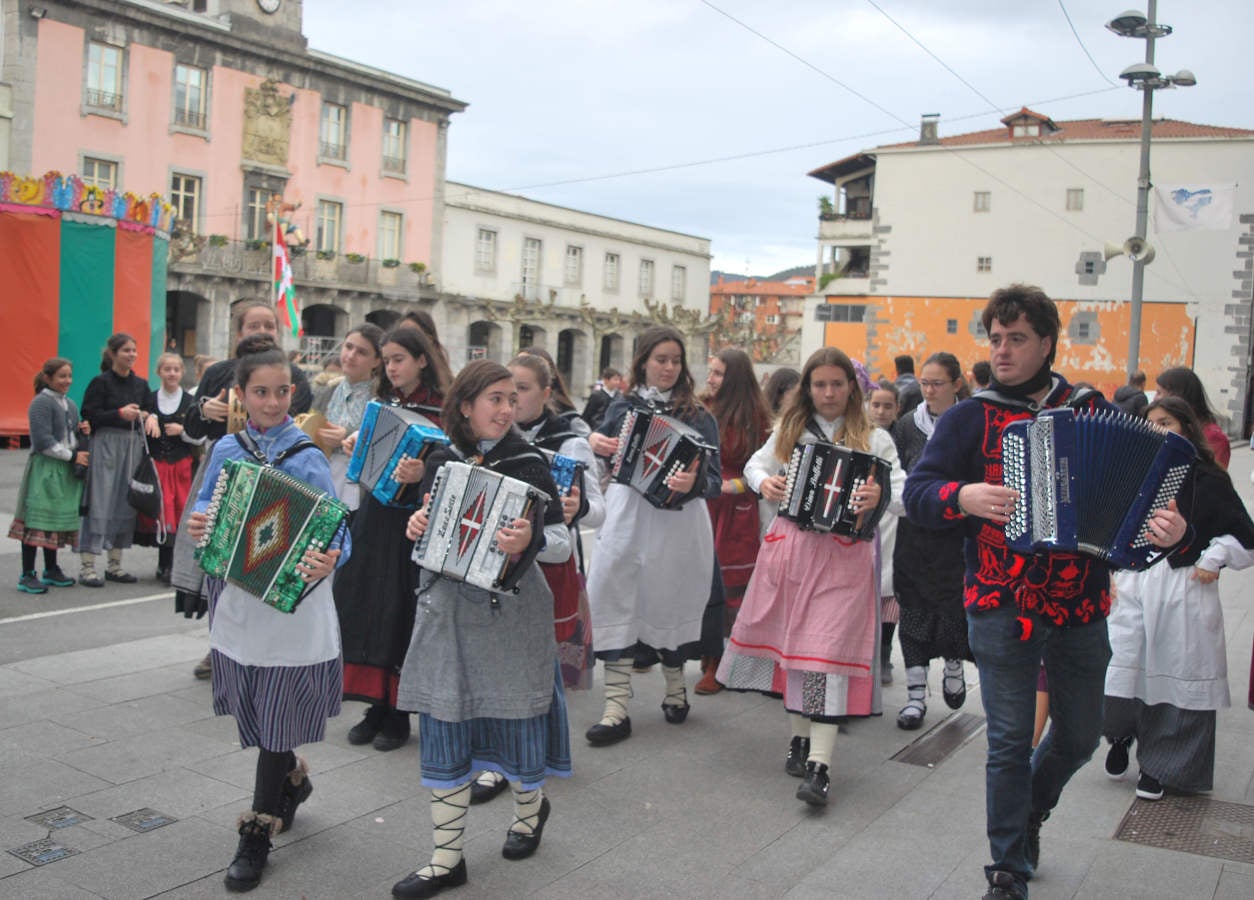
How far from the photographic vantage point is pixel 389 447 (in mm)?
4801

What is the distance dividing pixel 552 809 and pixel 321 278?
40334mm

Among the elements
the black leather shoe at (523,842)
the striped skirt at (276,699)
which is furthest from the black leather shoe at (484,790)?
the striped skirt at (276,699)

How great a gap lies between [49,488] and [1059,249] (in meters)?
43.7

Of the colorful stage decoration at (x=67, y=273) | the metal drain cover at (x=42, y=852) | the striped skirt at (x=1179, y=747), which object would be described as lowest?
the metal drain cover at (x=42, y=852)

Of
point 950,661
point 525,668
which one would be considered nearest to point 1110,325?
point 950,661

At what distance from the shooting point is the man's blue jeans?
3945mm

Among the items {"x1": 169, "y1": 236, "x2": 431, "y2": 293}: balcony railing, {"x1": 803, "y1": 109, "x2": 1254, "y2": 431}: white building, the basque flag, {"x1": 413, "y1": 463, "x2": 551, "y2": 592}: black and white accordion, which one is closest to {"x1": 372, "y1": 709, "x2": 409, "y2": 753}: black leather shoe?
{"x1": 413, "y1": 463, "x2": 551, "y2": 592}: black and white accordion

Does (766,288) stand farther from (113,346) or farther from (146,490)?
(146,490)

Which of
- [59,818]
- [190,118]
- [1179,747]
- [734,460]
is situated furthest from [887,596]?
[190,118]

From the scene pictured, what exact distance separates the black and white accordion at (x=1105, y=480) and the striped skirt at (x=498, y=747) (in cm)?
189

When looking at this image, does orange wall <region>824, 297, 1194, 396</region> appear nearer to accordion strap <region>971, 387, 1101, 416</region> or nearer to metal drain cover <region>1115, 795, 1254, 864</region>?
metal drain cover <region>1115, 795, 1254, 864</region>

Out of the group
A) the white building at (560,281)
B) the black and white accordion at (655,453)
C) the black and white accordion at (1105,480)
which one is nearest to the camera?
the black and white accordion at (1105,480)

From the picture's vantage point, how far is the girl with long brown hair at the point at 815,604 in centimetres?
521

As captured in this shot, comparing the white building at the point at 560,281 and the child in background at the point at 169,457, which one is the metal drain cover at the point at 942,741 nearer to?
the child in background at the point at 169,457
